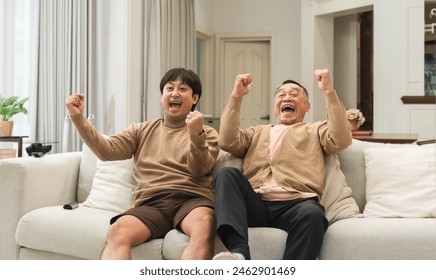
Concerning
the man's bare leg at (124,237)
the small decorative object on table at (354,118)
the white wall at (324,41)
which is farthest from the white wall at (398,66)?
the man's bare leg at (124,237)

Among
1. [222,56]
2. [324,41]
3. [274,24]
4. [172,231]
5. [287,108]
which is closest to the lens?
[172,231]

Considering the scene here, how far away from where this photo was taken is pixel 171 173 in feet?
7.17

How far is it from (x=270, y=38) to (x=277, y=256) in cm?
555

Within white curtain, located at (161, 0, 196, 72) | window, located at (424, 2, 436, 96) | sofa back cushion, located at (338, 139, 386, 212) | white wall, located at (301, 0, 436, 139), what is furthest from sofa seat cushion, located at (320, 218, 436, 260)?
window, located at (424, 2, 436, 96)

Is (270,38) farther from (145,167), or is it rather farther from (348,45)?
(145,167)

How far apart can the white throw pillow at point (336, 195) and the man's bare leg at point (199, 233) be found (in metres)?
0.52

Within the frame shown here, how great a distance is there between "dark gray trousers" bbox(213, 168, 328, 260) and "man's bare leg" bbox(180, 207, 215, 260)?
0.07 meters

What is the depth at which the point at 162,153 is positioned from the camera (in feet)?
7.42

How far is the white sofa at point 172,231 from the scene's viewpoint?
194 cm

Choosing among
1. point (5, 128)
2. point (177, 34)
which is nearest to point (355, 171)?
point (5, 128)

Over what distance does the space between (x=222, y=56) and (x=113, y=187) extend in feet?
16.6

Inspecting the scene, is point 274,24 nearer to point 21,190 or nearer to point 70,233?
point 21,190

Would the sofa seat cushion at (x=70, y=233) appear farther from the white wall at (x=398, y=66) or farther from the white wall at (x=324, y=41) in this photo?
the white wall at (x=398, y=66)

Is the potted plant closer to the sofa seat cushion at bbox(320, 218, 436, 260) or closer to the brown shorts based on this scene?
the brown shorts
